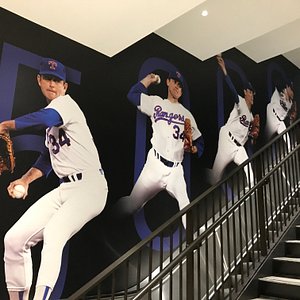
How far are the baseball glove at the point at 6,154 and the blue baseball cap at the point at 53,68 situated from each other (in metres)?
0.79

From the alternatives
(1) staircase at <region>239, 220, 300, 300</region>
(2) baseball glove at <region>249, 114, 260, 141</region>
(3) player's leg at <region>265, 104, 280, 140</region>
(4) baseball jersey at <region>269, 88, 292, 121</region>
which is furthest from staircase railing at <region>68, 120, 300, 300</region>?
(4) baseball jersey at <region>269, 88, 292, 121</region>

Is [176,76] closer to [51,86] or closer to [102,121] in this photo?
A: [102,121]

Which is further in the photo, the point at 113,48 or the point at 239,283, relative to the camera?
the point at 113,48

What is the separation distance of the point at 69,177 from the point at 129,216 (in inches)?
33.0

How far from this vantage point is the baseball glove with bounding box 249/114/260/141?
5818 mm

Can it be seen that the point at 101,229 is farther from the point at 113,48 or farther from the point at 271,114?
the point at 271,114

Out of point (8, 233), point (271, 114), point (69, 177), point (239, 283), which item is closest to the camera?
point (8, 233)

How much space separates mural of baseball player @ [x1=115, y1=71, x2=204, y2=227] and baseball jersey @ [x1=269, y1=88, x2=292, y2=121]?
2.55 m

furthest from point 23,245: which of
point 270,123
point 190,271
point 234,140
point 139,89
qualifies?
point 270,123

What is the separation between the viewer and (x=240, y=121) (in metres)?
5.64

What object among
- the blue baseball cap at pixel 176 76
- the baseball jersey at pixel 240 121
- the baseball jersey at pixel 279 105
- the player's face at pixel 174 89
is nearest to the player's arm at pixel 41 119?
the player's face at pixel 174 89

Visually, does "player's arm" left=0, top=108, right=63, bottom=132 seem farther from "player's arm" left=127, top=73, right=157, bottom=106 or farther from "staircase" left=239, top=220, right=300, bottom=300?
"staircase" left=239, top=220, right=300, bottom=300

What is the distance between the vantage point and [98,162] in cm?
369

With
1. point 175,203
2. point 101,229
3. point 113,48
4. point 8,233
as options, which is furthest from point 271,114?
point 8,233
